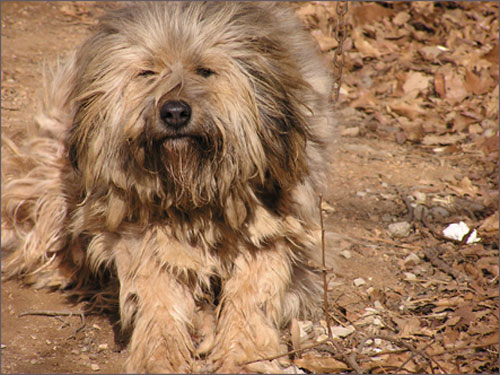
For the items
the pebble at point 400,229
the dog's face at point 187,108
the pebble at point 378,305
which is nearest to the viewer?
the dog's face at point 187,108

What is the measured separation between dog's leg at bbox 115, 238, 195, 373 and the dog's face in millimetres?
336

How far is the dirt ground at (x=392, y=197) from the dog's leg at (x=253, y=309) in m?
0.17

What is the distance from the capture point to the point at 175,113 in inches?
106

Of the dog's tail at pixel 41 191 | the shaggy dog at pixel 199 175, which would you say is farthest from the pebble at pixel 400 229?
the dog's tail at pixel 41 191

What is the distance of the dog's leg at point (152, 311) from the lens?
296 centimetres

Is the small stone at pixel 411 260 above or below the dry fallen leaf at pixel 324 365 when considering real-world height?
below

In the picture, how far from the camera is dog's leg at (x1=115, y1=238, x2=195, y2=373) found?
2.96m

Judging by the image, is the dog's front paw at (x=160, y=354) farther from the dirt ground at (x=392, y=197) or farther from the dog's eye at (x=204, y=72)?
the dog's eye at (x=204, y=72)

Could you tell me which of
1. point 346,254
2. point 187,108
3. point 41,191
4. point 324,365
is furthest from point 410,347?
point 41,191

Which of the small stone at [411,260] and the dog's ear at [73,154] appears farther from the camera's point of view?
the small stone at [411,260]

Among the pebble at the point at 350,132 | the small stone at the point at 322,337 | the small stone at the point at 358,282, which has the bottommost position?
the small stone at the point at 358,282

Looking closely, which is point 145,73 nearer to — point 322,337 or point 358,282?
point 322,337

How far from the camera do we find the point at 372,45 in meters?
6.71

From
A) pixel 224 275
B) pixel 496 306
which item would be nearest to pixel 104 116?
pixel 224 275
